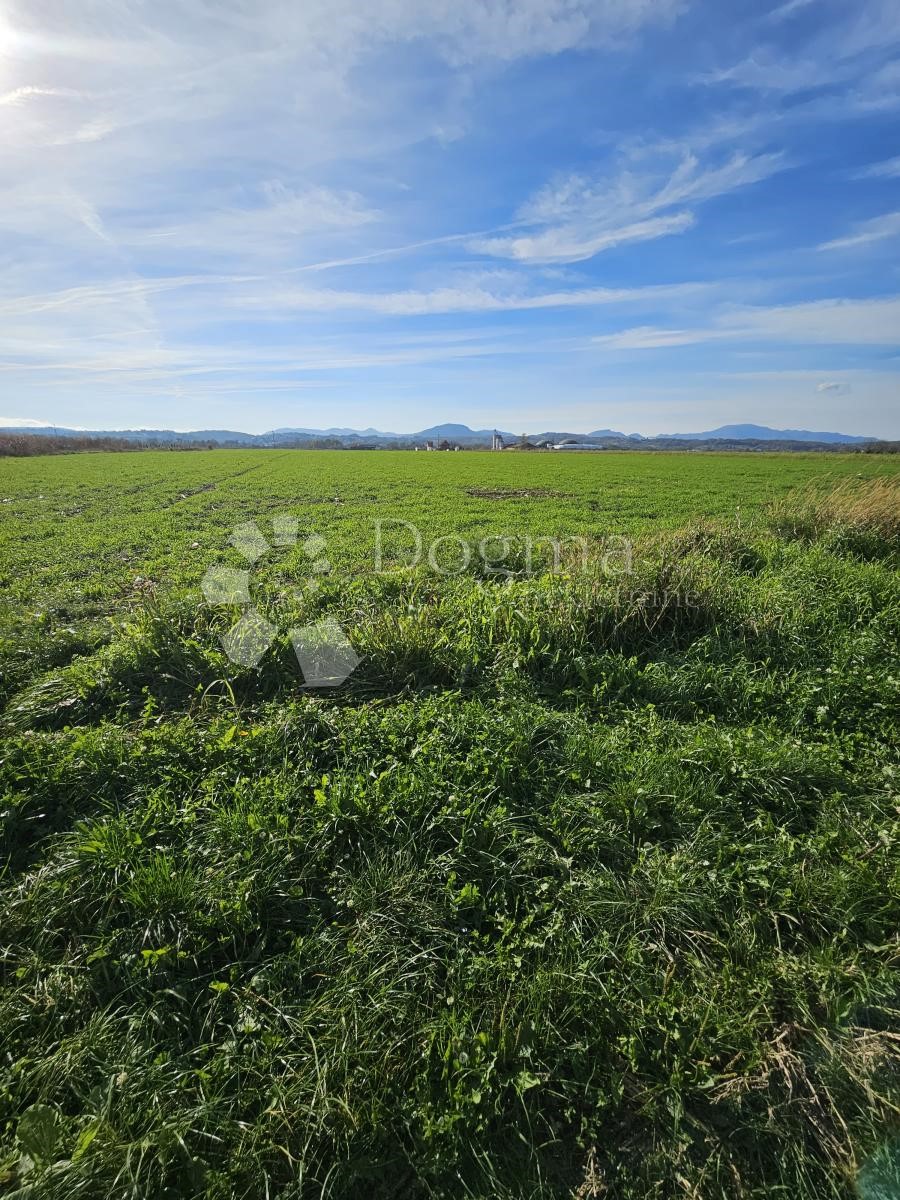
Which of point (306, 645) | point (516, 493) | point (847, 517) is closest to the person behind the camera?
point (306, 645)

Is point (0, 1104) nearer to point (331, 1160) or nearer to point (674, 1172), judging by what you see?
point (331, 1160)

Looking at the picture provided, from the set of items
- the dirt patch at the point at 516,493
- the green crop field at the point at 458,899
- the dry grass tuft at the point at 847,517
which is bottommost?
the green crop field at the point at 458,899

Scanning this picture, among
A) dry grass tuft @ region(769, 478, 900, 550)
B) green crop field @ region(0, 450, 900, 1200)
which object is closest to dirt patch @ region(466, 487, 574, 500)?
dry grass tuft @ region(769, 478, 900, 550)

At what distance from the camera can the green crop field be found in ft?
7.29

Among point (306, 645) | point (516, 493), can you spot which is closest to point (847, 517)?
point (306, 645)

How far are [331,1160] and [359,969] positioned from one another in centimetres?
71

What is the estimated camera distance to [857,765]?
434 centimetres

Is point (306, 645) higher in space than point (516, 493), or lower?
higher

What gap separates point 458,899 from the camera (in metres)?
3.18

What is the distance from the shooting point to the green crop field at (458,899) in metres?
2.22

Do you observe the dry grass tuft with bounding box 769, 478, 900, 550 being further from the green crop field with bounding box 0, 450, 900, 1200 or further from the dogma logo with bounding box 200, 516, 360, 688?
the dogma logo with bounding box 200, 516, 360, 688

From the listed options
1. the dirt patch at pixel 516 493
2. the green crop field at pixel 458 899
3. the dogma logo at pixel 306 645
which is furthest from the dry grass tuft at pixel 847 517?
the dirt patch at pixel 516 493

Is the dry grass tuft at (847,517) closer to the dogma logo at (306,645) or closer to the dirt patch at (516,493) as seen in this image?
the dogma logo at (306,645)

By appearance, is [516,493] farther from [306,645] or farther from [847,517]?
[306,645]
